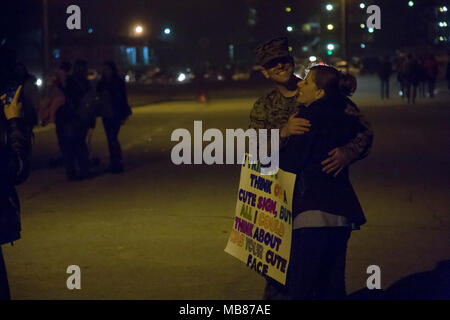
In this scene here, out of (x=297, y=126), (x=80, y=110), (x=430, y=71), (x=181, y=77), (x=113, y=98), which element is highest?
(x=297, y=126)

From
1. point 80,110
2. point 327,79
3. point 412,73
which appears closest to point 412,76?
point 412,73

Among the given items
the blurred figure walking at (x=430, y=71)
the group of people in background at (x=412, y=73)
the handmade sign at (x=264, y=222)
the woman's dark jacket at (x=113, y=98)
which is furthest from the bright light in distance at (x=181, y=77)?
the handmade sign at (x=264, y=222)

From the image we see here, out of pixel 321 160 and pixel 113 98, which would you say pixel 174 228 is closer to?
pixel 321 160

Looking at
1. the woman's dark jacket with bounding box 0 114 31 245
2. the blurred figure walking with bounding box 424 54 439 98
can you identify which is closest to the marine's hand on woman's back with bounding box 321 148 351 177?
the woman's dark jacket with bounding box 0 114 31 245

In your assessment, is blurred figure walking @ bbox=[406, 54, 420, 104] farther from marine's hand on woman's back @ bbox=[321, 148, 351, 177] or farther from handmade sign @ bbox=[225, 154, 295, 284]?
marine's hand on woman's back @ bbox=[321, 148, 351, 177]

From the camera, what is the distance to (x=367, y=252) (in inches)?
315

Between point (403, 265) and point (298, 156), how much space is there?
277 centimetres

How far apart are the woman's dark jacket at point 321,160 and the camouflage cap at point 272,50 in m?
1.05

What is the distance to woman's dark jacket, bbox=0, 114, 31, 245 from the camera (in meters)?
4.87

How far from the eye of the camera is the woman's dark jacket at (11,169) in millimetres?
4871

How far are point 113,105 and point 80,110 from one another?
56 cm

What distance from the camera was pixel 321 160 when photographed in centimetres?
509

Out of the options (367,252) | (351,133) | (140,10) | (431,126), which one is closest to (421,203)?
(367,252)

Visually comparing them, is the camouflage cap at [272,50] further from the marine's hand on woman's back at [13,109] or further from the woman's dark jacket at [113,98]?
the woman's dark jacket at [113,98]
